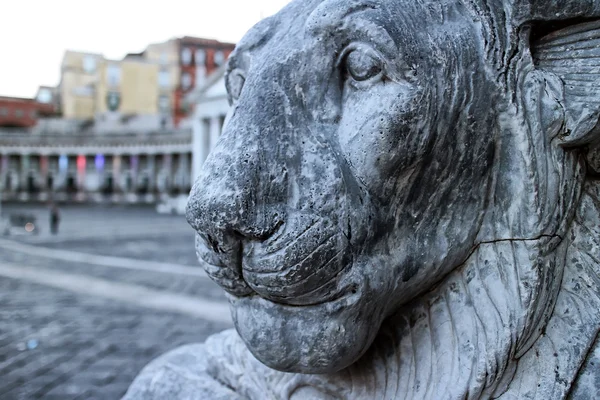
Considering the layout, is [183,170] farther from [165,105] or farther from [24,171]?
[24,171]

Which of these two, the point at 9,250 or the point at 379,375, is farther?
the point at 9,250

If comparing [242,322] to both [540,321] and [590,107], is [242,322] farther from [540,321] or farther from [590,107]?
[590,107]

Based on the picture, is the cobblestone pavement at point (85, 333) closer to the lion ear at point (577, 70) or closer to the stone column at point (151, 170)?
the lion ear at point (577, 70)

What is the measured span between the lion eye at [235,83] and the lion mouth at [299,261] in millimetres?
477

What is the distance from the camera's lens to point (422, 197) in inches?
41.4

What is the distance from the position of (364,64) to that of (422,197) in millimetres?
286

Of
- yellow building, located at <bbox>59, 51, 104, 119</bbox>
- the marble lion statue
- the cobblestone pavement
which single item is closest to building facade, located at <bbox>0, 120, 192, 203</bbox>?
yellow building, located at <bbox>59, 51, 104, 119</bbox>

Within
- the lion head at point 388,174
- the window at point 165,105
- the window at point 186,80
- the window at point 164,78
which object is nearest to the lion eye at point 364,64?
the lion head at point 388,174

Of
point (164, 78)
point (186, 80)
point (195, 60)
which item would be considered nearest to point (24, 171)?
point (164, 78)

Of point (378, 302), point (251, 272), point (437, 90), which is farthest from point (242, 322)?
point (437, 90)

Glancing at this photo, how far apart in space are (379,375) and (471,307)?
253 millimetres

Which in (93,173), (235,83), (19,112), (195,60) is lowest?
(93,173)

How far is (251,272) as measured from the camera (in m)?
0.98

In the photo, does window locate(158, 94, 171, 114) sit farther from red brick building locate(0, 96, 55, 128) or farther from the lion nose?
the lion nose
